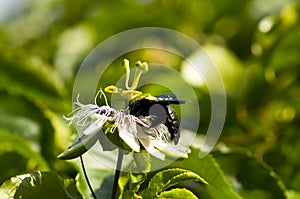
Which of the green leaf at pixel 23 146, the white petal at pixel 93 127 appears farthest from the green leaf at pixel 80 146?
the green leaf at pixel 23 146

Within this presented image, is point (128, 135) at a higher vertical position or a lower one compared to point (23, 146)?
higher

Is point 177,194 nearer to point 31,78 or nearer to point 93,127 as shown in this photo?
point 93,127

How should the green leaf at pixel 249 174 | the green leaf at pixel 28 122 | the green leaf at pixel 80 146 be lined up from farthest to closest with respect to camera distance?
the green leaf at pixel 28 122 → the green leaf at pixel 249 174 → the green leaf at pixel 80 146

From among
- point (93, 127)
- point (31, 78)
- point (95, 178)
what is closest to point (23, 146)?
point (95, 178)

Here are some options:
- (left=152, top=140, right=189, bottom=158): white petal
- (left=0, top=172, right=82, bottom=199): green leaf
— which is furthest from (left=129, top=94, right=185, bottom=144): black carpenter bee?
(left=0, top=172, right=82, bottom=199): green leaf

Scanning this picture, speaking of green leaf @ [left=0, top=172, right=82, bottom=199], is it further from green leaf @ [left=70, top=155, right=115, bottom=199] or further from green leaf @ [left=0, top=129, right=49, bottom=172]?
green leaf @ [left=0, top=129, right=49, bottom=172]

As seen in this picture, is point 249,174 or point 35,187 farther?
point 249,174

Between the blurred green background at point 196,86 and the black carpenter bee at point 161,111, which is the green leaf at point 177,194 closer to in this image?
the black carpenter bee at point 161,111

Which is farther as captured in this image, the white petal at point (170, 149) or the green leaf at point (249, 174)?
the green leaf at point (249, 174)
